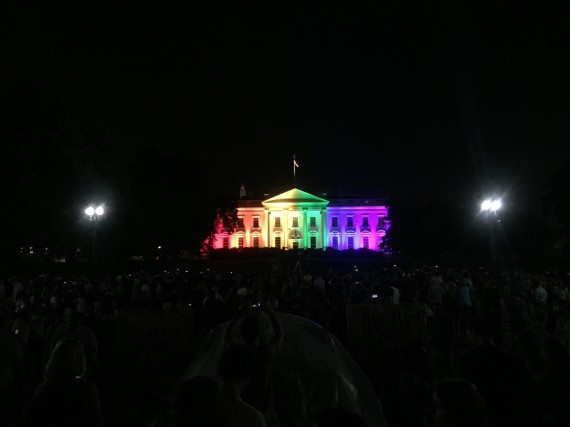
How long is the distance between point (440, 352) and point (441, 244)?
6537cm

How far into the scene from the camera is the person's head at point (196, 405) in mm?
2783

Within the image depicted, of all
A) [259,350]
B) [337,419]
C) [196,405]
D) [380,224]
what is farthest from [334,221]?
[337,419]

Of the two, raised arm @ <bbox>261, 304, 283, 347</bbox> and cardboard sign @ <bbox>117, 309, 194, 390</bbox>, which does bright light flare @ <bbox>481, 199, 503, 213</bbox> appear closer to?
cardboard sign @ <bbox>117, 309, 194, 390</bbox>

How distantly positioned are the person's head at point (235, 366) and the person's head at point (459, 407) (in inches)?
47.3

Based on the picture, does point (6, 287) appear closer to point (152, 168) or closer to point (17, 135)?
point (17, 135)

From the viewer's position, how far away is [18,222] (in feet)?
90.1

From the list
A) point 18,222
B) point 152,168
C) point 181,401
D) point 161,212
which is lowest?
point 181,401

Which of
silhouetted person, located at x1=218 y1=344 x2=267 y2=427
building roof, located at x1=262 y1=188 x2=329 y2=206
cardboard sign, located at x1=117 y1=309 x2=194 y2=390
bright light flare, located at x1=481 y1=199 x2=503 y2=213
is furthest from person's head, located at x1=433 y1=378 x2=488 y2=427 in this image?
building roof, located at x1=262 y1=188 x2=329 y2=206

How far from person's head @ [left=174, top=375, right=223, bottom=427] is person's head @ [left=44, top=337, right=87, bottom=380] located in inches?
53.1

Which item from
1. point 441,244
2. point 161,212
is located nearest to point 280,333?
point 161,212

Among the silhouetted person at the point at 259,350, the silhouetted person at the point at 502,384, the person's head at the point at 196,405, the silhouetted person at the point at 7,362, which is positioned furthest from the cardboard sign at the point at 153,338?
the person's head at the point at 196,405

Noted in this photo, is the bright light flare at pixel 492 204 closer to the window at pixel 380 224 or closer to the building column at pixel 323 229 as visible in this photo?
the window at pixel 380 224

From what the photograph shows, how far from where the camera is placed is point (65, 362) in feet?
12.4

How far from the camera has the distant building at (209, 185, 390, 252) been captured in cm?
9075
